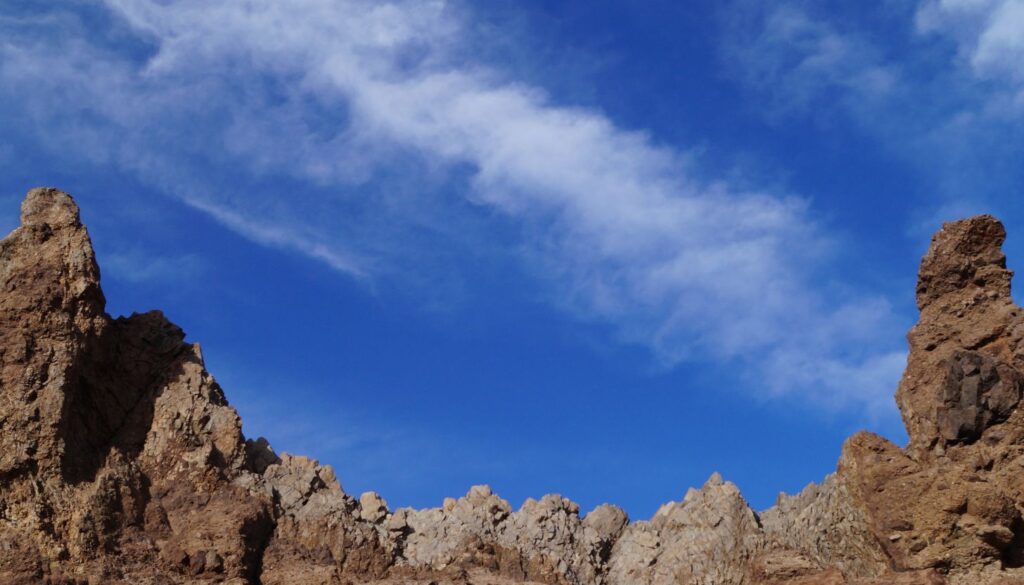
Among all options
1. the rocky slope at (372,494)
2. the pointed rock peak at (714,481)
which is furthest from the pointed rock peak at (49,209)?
the pointed rock peak at (714,481)

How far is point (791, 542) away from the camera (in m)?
47.3

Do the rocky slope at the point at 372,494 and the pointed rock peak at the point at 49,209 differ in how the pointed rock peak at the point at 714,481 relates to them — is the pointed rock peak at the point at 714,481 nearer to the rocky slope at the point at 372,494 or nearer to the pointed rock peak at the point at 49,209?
the rocky slope at the point at 372,494

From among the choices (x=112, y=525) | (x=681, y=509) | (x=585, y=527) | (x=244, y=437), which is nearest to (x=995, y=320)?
(x=681, y=509)

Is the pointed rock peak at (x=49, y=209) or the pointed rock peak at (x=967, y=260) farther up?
the pointed rock peak at (x=967, y=260)

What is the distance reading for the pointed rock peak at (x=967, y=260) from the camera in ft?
159

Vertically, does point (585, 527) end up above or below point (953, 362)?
below

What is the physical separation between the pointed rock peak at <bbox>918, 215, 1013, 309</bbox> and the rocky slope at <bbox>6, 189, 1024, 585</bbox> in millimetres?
72

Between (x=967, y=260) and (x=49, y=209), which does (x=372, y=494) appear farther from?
(x=967, y=260)

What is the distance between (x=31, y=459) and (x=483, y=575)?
1543 centimetres

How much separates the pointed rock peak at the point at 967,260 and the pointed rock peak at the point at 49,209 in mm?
30611

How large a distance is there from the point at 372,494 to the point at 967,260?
2316cm

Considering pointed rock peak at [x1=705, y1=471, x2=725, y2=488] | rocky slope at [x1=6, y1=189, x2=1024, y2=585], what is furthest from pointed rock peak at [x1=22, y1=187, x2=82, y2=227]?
pointed rock peak at [x1=705, y1=471, x2=725, y2=488]

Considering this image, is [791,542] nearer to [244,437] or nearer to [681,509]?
[681,509]

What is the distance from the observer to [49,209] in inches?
1868
